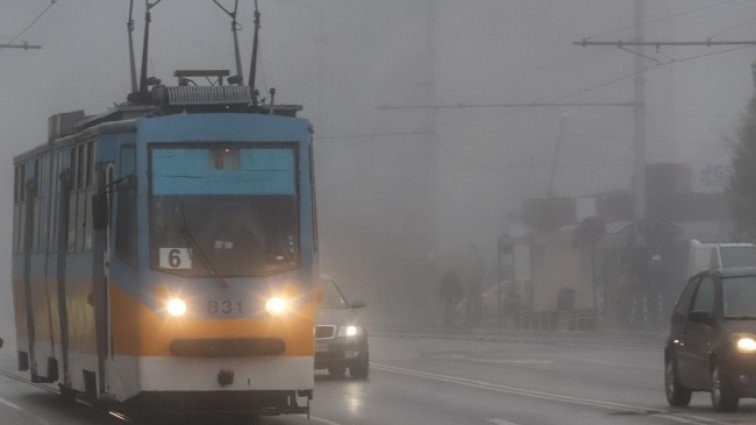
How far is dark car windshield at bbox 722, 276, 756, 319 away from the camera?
63.1ft

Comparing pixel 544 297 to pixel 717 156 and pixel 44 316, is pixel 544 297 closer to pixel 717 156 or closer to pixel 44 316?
pixel 717 156

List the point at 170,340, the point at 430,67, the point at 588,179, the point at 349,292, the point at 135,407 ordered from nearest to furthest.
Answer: the point at 170,340, the point at 135,407, the point at 430,67, the point at 349,292, the point at 588,179

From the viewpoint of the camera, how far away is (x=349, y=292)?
66.1m

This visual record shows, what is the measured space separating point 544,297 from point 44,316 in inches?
1430

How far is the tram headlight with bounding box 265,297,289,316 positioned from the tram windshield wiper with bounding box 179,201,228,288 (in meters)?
0.41

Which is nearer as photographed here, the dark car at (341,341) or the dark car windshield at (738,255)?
the dark car at (341,341)

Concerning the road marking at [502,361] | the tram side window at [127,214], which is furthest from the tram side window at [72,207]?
the road marking at [502,361]

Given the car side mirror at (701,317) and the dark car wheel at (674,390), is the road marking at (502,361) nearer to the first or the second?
the dark car wheel at (674,390)

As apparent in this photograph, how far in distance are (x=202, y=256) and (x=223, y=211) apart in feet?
1.54

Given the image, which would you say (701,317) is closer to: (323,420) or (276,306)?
(323,420)

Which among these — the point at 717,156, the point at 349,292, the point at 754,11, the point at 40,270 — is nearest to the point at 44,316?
the point at 40,270

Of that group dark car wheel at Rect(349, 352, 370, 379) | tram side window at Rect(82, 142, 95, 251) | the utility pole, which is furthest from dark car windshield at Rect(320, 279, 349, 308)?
the utility pole

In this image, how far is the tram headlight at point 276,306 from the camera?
54.7 feet

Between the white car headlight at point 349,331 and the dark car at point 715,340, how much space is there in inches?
260
